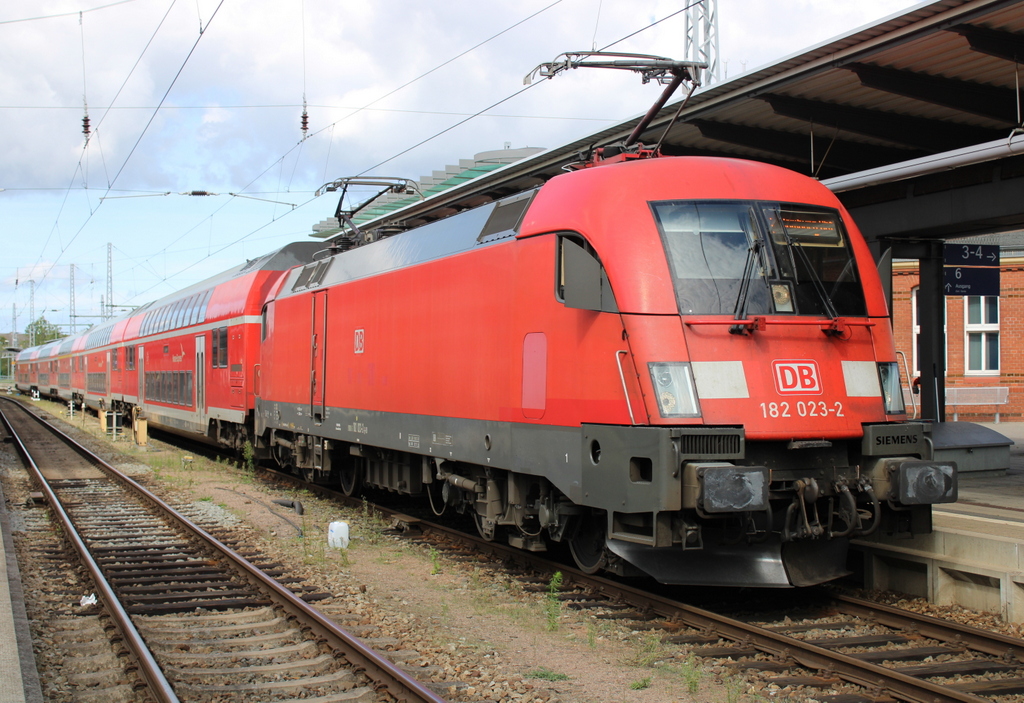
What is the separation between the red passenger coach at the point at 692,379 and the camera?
6461 mm

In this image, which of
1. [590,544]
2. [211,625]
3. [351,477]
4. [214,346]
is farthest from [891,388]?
[214,346]

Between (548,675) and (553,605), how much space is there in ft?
4.25

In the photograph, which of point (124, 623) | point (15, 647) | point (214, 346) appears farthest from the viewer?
point (214, 346)

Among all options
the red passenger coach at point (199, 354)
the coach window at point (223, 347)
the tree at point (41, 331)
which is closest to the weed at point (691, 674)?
the red passenger coach at point (199, 354)

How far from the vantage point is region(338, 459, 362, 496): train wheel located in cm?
1328

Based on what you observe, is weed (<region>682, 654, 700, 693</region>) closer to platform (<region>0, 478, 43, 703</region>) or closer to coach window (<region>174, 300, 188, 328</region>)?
platform (<region>0, 478, 43, 703</region>)

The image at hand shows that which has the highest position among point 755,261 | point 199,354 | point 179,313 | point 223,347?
point 179,313

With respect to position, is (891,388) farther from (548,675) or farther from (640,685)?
(548,675)

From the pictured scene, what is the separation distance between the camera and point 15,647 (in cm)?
596

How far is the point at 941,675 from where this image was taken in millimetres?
5691

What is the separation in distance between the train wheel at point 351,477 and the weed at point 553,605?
5.96 m

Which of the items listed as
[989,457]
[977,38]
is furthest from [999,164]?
[989,457]

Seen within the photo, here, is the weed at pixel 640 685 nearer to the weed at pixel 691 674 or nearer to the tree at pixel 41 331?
the weed at pixel 691 674

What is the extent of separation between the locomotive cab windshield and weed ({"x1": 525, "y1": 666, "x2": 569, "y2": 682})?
2.66 meters
